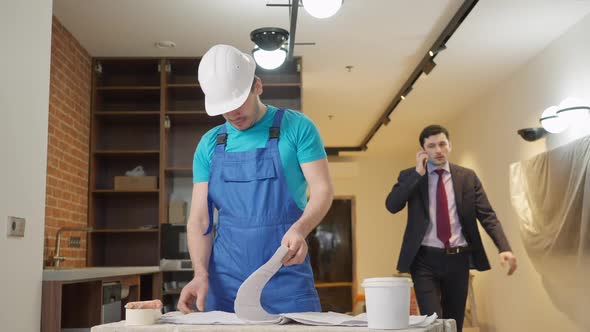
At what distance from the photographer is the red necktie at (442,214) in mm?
3502

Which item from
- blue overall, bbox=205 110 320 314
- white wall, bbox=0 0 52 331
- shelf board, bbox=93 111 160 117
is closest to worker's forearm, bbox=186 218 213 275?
blue overall, bbox=205 110 320 314

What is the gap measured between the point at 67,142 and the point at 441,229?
9.61 ft

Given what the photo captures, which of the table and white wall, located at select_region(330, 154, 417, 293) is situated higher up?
white wall, located at select_region(330, 154, 417, 293)

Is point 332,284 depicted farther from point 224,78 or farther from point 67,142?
point 224,78

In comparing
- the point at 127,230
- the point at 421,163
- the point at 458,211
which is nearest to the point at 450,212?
Answer: the point at 458,211

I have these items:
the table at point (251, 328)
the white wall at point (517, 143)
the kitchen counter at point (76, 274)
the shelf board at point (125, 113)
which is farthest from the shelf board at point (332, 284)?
the table at point (251, 328)

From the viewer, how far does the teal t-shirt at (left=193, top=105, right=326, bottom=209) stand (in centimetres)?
188

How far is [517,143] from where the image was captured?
241 inches

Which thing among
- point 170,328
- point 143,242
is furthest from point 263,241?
point 143,242

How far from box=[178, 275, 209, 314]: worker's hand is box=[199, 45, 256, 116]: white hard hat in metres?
0.47

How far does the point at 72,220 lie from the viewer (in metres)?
5.03

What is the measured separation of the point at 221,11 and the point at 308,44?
95 centimetres

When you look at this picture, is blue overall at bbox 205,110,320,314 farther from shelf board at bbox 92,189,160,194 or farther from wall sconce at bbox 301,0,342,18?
shelf board at bbox 92,189,160,194

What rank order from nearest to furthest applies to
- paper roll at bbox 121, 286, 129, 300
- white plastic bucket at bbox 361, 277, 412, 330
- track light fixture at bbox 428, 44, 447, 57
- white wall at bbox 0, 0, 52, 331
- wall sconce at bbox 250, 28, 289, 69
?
white plastic bucket at bbox 361, 277, 412, 330
white wall at bbox 0, 0, 52, 331
paper roll at bbox 121, 286, 129, 300
wall sconce at bbox 250, 28, 289, 69
track light fixture at bbox 428, 44, 447, 57
